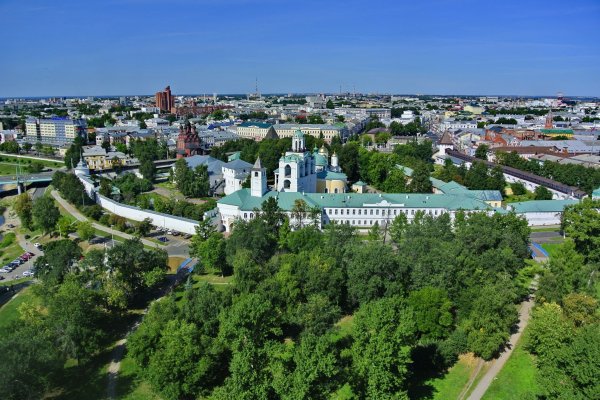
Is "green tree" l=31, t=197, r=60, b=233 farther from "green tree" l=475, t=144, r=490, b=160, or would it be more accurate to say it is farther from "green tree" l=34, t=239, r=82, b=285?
"green tree" l=475, t=144, r=490, b=160

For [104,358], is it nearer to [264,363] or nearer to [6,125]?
[264,363]

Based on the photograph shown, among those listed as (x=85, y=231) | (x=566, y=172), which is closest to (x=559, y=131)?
(x=566, y=172)

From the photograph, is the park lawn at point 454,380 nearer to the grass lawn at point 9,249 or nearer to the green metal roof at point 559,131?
the grass lawn at point 9,249

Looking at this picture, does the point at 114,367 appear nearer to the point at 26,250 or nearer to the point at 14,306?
the point at 14,306

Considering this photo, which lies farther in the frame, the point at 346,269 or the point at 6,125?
the point at 6,125

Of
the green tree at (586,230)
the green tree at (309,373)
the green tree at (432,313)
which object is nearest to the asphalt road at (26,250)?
the green tree at (309,373)

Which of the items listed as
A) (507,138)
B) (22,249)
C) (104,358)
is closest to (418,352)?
(104,358)

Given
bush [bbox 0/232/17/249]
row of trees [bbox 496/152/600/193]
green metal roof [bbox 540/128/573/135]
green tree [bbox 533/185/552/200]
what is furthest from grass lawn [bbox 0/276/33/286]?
green metal roof [bbox 540/128/573/135]
